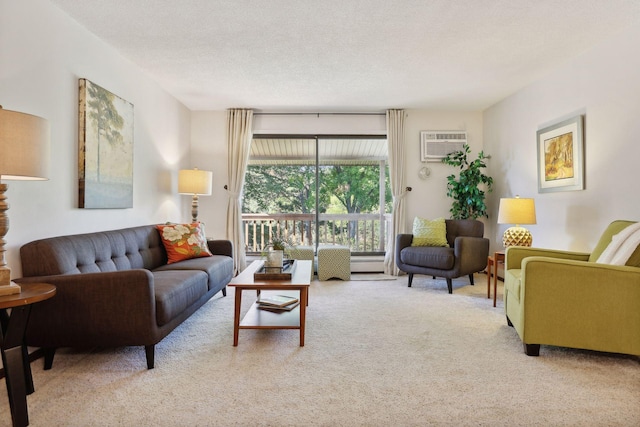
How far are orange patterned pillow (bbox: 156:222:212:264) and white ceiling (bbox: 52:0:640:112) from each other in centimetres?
167

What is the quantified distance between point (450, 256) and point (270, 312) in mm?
2349

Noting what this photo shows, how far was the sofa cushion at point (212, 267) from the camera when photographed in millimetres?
3289

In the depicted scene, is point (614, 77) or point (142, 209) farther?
point (142, 209)

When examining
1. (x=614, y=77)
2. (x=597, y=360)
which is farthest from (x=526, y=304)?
(x=614, y=77)

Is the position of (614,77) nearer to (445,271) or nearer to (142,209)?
(445,271)

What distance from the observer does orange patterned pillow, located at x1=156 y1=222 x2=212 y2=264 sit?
3.69 metres

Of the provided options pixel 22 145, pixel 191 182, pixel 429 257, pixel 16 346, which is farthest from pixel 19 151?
pixel 429 257

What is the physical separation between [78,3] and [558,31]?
12.1 ft

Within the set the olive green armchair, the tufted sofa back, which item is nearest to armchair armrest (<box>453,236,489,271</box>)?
the olive green armchair

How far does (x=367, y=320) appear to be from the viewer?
3207mm

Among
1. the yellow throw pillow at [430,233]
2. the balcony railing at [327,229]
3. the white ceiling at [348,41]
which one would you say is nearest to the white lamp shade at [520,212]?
the yellow throw pillow at [430,233]

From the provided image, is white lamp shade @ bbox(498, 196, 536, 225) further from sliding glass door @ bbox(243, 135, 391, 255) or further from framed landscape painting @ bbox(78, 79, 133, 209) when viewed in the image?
framed landscape painting @ bbox(78, 79, 133, 209)

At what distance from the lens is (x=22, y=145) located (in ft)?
5.60

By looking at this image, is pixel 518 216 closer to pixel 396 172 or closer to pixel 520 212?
pixel 520 212
